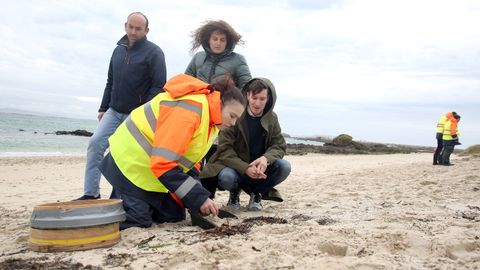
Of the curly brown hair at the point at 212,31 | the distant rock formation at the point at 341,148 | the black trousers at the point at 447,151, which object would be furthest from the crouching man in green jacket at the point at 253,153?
the distant rock formation at the point at 341,148

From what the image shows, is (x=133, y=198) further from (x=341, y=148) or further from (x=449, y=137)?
(x=341, y=148)

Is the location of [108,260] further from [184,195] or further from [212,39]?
[212,39]

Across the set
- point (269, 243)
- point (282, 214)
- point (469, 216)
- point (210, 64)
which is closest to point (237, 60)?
point (210, 64)

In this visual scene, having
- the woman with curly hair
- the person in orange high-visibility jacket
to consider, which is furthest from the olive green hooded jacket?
the person in orange high-visibility jacket

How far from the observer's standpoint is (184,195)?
3.10 m

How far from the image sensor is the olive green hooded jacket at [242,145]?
164 inches

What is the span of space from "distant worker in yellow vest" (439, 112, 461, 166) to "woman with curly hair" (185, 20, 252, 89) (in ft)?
34.7

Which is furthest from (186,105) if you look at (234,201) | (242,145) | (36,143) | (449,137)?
(36,143)

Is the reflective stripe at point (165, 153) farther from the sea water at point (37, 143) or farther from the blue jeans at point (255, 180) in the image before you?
the sea water at point (37, 143)

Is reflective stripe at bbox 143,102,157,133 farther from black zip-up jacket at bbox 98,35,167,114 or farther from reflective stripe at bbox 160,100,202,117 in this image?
black zip-up jacket at bbox 98,35,167,114

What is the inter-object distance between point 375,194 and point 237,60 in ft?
8.33

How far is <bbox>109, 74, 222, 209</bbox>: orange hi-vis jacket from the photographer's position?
3.01 metres

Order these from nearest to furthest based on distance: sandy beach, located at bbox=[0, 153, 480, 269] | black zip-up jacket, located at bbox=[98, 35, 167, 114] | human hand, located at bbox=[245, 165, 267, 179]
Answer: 1. sandy beach, located at bbox=[0, 153, 480, 269]
2. human hand, located at bbox=[245, 165, 267, 179]
3. black zip-up jacket, located at bbox=[98, 35, 167, 114]

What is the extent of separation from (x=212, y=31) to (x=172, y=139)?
6.12ft
